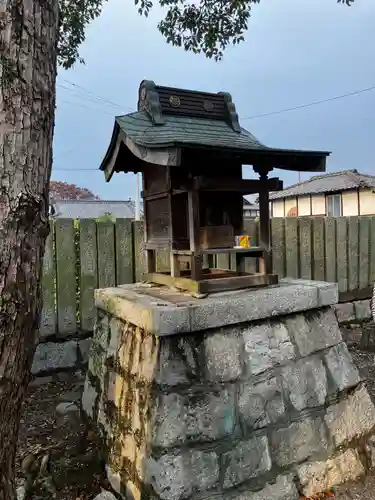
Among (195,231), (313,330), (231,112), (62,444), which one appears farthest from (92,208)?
(313,330)

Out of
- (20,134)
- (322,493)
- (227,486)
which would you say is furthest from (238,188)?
(322,493)

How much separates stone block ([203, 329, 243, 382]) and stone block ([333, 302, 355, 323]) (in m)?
3.58

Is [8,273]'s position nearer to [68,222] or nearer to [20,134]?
[20,134]

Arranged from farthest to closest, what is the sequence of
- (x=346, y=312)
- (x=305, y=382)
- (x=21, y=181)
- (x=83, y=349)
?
(x=346, y=312) → (x=83, y=349) → (x=305, y=382) → (x=21, y=181)

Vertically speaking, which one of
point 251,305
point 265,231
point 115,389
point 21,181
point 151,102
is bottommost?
point 115,389

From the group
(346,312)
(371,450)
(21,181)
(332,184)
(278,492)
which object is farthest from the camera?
(332,184)

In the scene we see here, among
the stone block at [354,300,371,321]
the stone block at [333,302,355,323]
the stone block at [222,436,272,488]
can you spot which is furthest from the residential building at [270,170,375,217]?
the stone block at [222,436,272,488]

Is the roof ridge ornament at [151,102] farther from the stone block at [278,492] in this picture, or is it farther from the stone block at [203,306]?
the stone block at [278,492]

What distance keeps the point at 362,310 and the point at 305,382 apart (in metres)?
3.59

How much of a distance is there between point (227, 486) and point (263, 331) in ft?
2.74

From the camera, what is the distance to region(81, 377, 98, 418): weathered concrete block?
8.94 feet

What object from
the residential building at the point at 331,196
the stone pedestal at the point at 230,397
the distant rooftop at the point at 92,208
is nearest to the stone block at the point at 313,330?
the stone pedestal at the point at 230,397

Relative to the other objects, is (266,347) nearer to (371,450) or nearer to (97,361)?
(371,450)

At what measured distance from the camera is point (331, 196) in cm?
1712
